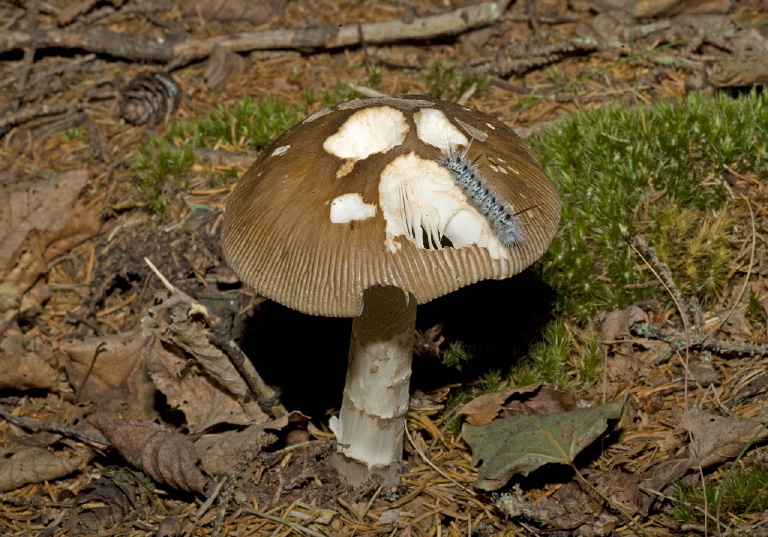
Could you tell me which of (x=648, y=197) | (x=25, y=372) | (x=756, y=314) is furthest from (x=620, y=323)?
(x=25, y=372)

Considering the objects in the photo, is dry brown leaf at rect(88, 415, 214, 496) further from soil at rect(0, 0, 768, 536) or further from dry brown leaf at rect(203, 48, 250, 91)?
dry brown leaf at rect(203, 48, 250, 91)

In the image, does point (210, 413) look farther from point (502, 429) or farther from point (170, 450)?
point (502, 429)

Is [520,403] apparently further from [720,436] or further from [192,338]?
[192,338]

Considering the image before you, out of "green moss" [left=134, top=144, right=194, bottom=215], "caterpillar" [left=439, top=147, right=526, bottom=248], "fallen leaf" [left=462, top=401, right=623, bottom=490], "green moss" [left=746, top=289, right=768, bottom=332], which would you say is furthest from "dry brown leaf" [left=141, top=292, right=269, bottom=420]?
"green moss" [left=746, top=289, right=768, bottom=332]

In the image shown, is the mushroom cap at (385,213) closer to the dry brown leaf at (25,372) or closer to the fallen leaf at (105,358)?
the fallen leaf at (105,358)

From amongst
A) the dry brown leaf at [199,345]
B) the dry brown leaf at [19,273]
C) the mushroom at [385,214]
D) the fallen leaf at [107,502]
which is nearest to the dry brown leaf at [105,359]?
the dry brown leaf at [199,345]
